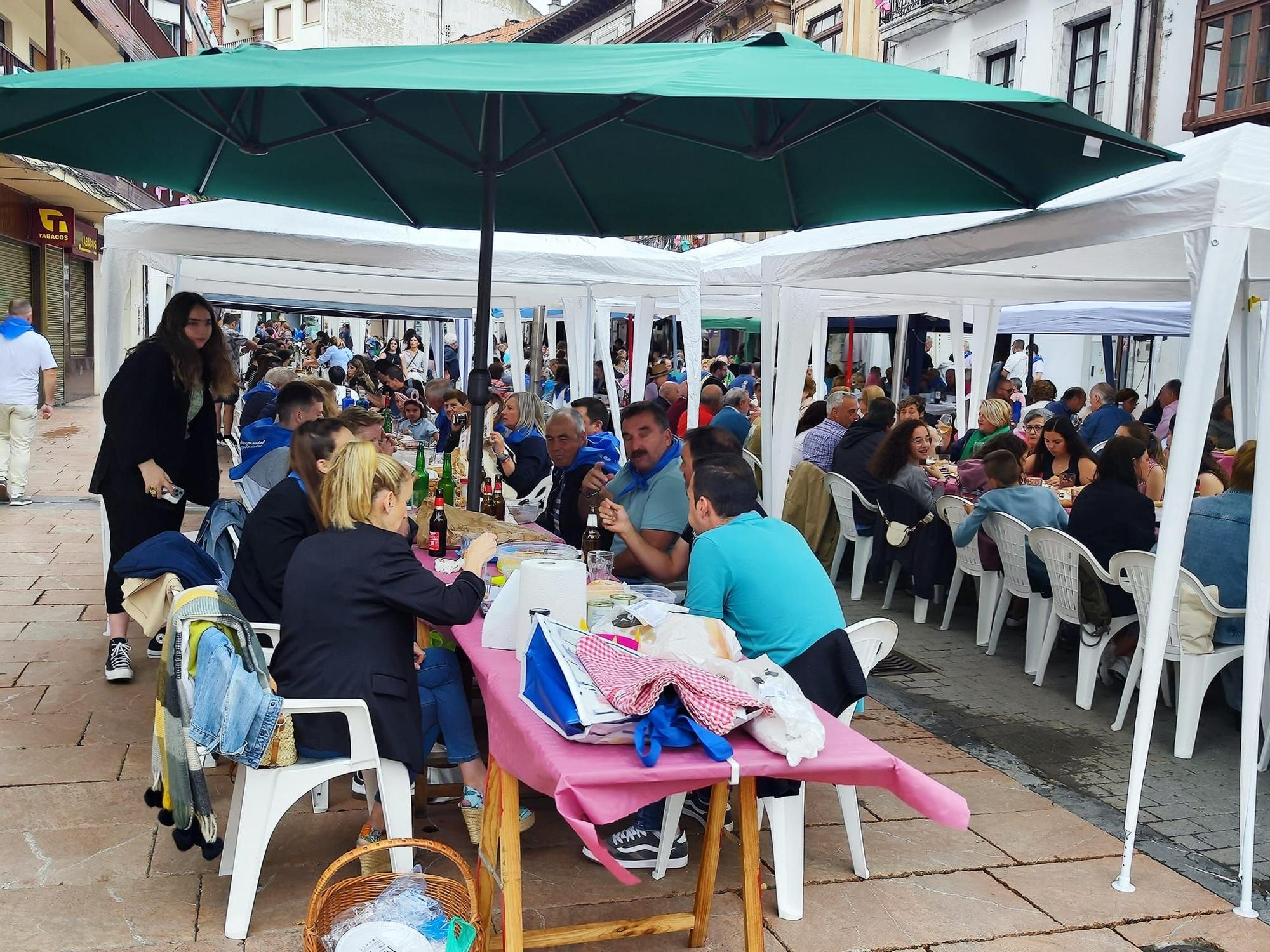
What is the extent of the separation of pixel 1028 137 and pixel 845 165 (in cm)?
94

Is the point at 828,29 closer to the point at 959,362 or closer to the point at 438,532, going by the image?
the point at 959,362

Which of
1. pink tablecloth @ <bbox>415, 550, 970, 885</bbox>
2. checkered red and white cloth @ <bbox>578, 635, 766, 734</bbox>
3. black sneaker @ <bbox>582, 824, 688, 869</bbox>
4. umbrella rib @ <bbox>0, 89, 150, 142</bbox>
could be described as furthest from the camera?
umbrella rib @ <bbox>0, 89, 150, 142</bbox>

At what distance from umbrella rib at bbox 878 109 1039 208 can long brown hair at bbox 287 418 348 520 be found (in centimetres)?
227

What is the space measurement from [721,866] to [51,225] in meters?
19.8

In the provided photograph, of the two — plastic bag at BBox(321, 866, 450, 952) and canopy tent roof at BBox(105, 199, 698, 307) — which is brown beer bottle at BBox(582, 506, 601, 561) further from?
canopy tent roof at BBox(105, 199, 698, 307)

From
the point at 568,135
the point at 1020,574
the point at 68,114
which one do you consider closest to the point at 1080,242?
the point at 568,135

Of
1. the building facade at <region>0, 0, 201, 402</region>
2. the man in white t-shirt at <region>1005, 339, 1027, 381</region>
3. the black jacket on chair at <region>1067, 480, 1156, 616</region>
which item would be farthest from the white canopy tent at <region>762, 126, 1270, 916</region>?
the man in white t-shirt at <region>1005, 339, 1027, 381</region>

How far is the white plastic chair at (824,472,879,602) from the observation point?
738 cm

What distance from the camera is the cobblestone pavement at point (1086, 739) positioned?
3.87 m

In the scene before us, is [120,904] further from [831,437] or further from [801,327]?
[831,437]

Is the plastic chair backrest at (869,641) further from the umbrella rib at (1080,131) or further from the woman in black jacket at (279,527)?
the woman in black jacket at (279,527)

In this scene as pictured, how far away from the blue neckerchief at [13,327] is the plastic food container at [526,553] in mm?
7190

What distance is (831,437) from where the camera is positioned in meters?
8.23

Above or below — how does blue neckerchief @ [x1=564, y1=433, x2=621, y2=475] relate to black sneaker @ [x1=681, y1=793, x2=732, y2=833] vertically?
above
